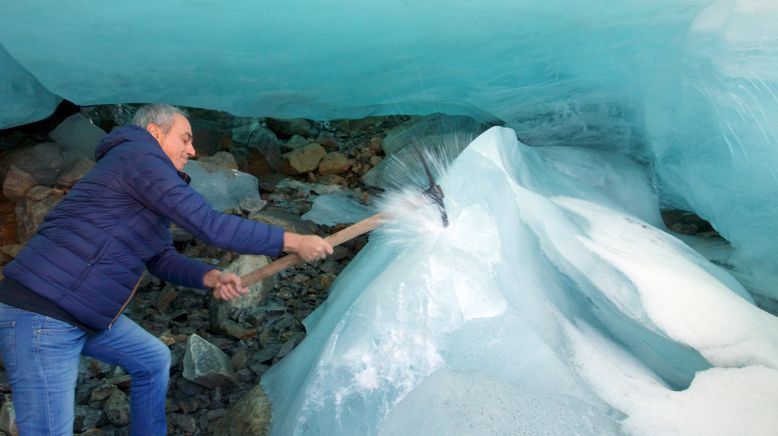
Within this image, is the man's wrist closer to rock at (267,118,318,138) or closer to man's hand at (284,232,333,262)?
man's hand at (284,232,333,262)

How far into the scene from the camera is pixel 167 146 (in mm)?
1666

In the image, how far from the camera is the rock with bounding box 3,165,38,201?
3.24m

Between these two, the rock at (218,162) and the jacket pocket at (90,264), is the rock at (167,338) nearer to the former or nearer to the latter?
the jacket pocket at (90,264)

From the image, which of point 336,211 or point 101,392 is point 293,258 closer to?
point 101,392

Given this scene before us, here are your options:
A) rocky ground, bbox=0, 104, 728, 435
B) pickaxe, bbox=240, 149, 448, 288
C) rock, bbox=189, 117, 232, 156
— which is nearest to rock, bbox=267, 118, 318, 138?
rocky ground, bbox=0, 104, 728, 435

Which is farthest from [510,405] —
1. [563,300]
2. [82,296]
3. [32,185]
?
[32,185]

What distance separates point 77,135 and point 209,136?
31.5 inches

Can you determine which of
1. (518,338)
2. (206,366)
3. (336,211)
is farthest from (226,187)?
(518,338)

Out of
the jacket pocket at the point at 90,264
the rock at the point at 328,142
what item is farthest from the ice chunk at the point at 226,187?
the jacket pocket at the point at 90,264

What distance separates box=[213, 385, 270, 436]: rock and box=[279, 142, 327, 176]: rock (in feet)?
7.00

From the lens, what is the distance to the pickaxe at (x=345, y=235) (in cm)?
175

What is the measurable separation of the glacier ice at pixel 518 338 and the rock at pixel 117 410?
0.52 m

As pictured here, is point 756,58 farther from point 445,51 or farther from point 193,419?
point 193,419

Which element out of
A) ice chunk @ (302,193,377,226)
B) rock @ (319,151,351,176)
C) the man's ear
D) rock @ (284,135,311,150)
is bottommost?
ice chunk @ (302,193,377,226)
